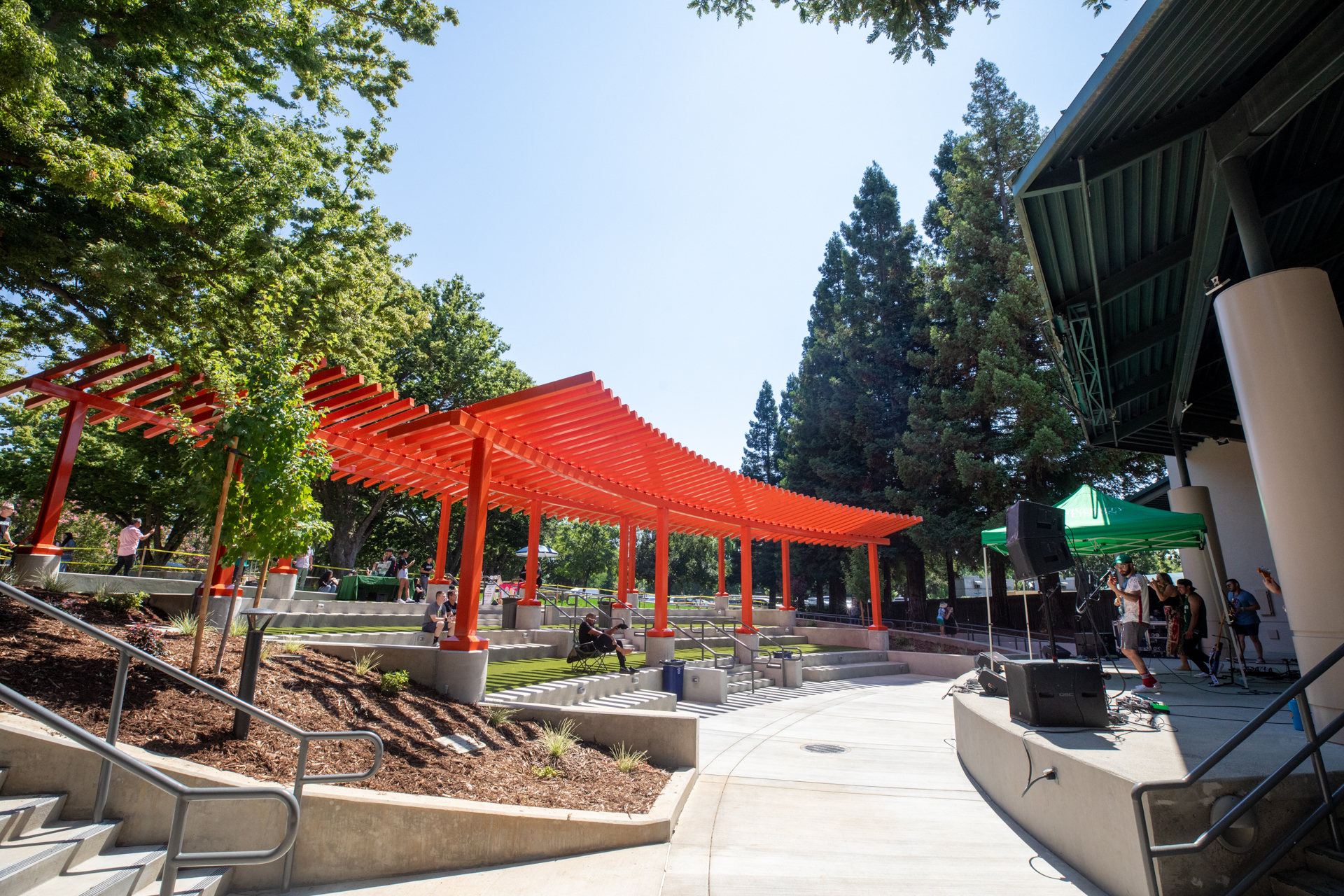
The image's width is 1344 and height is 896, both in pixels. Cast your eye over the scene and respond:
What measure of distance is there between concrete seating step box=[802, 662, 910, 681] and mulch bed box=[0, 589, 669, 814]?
11.0 meters

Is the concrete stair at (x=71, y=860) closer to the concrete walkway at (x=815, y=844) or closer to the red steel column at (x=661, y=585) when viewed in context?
the concrete walkway at (x=815, y=844)

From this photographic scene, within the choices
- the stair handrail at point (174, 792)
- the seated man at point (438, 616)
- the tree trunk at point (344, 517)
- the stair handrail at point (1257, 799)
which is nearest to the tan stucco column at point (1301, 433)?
the stair handrail at point (1257, 799)

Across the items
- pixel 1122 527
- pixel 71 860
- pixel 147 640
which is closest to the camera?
pixel 71 860

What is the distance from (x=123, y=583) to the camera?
422 inches

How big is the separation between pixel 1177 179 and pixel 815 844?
957 centimetres

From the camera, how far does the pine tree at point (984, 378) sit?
2272 cm

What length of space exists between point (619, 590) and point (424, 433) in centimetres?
1123

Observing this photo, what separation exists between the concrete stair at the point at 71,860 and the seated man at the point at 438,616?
7.72 meters

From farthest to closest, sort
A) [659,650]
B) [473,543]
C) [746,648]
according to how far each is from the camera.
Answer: [746,648] → [659,650] → [473,543]

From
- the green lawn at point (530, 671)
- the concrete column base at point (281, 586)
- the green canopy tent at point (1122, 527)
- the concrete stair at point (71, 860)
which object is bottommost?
the concrete stair at point (71, 860)

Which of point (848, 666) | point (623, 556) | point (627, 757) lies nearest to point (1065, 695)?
point (627, 757)

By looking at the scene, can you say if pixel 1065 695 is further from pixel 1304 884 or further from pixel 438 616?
pixel 438 616

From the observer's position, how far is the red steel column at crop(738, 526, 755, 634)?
19172mm

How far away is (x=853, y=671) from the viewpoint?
61.5 ft
